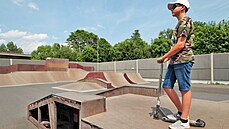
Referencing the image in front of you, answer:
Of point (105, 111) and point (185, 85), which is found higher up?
point (185, 85)

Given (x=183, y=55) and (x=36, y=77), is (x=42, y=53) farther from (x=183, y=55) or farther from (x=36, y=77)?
Result: (x=183, y=55)

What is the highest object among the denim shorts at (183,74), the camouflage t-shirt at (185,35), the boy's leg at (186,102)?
the camouflage t-shirt at (185,35)

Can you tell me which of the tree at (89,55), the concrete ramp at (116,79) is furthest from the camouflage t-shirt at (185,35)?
the tree at (89,55)

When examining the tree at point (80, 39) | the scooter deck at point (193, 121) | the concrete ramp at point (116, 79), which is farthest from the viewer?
the tree at point (80, 39)

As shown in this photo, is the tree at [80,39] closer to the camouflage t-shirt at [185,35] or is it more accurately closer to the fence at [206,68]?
the fence at [206,68]

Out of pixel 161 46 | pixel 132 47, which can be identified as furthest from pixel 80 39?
pixel 161 46

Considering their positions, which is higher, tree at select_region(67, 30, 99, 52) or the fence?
tree at select_region(67, 30, 99, 52)

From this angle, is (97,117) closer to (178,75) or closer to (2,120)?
(178,75)

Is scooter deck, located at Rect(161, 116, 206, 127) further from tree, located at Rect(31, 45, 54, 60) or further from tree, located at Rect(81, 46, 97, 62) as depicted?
tree, located at Rect(31, 45, 54, 60)

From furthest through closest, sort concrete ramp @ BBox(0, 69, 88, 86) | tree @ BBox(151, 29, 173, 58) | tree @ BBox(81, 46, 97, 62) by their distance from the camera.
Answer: tree @ BBox(81, 46, 97, 62) → tree @ BBox(151, 29, 173, 58) → concrete ramp @ BBox(0, 69, 88, 86)

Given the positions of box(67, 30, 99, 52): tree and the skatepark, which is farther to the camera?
box(67, 30, 99, 52): tree

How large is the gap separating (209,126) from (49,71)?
2086 cm

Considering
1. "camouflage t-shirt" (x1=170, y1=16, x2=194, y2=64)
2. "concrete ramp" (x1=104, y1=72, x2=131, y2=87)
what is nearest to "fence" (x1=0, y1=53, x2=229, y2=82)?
"concrete ramp" (x1=104, y1=72, x2=131, y2=87)

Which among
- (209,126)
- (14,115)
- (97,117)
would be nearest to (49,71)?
(14,115)
